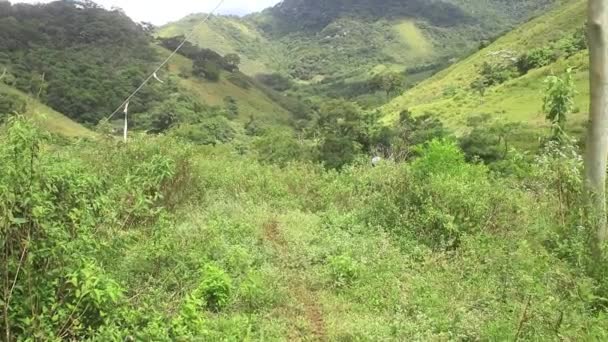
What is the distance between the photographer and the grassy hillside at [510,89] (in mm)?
52188

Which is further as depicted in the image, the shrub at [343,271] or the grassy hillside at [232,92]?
the grassy hillside at [232,92]

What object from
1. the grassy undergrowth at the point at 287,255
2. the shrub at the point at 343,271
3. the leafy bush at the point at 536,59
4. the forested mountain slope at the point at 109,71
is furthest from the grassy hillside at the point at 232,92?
the shrub at the point at 343,271

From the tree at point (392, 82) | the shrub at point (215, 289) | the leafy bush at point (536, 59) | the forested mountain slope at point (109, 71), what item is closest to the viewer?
the shrub at point (215, 289)

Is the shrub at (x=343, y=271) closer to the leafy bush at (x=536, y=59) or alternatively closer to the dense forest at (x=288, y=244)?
the dense forest at (x=288, y=244)

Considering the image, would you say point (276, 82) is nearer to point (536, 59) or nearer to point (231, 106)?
point (231, 106)

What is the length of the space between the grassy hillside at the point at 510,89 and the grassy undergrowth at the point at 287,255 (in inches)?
469

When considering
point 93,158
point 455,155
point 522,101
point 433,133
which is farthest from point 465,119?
point 93,158

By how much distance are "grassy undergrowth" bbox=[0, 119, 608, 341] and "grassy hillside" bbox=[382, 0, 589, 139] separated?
11.9 metres

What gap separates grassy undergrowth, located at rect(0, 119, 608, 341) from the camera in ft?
13.5

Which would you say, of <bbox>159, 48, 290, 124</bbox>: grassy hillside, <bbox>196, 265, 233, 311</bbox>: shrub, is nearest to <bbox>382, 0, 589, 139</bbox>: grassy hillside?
<bbox>196, 265, 233, 311</bbox>: shrub

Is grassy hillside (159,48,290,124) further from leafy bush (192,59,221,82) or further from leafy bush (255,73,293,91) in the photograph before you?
leafy bush (255,73,293,91)

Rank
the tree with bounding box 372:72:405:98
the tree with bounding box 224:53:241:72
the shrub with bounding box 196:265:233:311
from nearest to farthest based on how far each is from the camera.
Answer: the shrub with bounding box 196:265:233:311, the tree with bounding box 372:72:405:98, the tree with bounding box 224:53:241:72

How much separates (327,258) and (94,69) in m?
99.1

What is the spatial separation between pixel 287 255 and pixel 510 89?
202 feet
